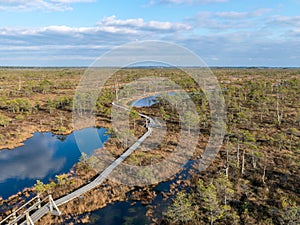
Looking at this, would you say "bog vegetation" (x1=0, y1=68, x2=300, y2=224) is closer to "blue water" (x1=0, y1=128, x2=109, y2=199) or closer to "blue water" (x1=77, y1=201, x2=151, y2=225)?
"blue water" (x1=77, y1=201, x2=151, y2=225)

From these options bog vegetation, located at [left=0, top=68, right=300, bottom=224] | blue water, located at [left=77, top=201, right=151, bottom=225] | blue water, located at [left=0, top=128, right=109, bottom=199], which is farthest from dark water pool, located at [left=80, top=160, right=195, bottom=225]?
blue water, located at [left=0, top=128, right=109, bottom=199]

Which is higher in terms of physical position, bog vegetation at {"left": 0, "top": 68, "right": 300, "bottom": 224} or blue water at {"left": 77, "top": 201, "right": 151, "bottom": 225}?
bog vegetation at {"left": 0, "top": 68, "right": 300, "bottom": 224}

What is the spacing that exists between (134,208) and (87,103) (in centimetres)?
3856

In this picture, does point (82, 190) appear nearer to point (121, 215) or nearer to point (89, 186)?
point (89, 186)

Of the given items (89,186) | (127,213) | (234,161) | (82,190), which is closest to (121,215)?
(127,213)

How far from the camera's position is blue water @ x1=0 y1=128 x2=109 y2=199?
27.6 meters

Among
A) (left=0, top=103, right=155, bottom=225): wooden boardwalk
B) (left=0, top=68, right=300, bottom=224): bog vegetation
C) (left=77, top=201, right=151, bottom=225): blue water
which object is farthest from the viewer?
(left=77, top=201, right=151, bottom=225): blue water

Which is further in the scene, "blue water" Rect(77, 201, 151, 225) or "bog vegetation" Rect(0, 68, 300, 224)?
"blue water" Rect(77, 201, 151, 225)

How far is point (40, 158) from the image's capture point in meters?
34.3

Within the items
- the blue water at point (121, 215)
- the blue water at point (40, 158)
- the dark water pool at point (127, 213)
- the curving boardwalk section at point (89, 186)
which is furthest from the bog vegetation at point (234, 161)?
the blue water at point (40, 158)

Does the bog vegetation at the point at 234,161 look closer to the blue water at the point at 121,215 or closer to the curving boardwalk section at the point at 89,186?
the curving boardwalk section at the point at 89,186

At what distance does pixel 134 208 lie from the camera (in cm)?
2183

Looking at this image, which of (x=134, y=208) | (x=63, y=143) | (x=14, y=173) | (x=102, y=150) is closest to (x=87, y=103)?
(x=63, y=143)

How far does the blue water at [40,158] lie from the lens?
2764cm
